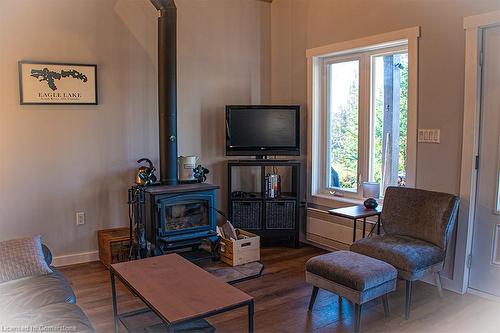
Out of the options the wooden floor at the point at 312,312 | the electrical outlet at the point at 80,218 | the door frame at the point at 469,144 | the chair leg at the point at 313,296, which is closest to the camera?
the wooden floor at the point at 312,312

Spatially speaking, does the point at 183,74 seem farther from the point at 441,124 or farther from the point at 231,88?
the point at 441,124

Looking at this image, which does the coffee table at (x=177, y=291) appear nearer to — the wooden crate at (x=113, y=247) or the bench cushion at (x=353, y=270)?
the bench cushion at (x=353, y=270)

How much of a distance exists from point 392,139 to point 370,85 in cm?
57

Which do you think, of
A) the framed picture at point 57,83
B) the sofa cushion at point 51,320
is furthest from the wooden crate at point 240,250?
the sofa cushion at point 51,320

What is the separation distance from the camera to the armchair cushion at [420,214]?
10.5 ft

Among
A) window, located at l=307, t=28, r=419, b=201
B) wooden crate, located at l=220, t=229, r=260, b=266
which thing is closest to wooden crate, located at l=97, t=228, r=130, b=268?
wooden crate, located at l=220, t=229, r=260, b=266

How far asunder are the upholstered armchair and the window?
332 mm

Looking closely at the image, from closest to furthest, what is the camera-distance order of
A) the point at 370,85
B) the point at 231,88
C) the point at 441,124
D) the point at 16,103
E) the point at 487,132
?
the point at 487,132, the point at 441,124, the point at 16,103, the point at 370,85, the point at 231,88

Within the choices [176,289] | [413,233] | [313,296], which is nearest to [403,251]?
[413,233]

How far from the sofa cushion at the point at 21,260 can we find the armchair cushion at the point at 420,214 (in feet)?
8.24

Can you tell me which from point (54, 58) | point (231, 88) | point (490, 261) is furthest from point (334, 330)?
point (54, 58)

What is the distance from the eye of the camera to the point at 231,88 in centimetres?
491

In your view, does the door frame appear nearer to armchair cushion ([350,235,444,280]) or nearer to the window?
armchair cushion ([350,235,444,280])

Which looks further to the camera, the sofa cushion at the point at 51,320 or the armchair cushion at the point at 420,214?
the armchair cushion at the point at 420,214
